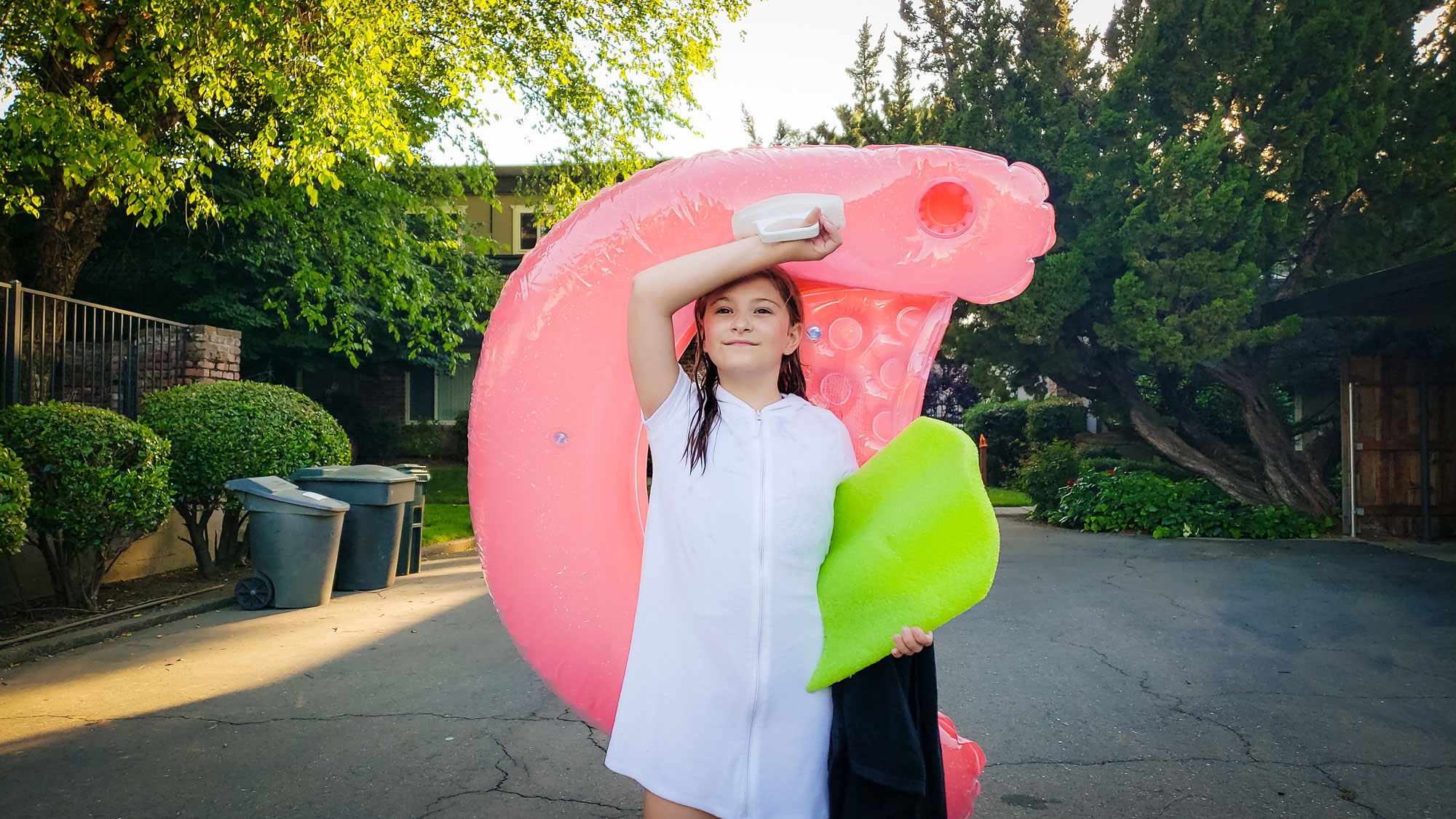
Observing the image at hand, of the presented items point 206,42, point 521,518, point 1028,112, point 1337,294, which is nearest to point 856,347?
point 521,518

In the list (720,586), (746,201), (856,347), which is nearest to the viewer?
(720,586)


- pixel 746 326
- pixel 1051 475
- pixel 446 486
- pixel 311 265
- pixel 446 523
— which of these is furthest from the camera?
pixel 446 486

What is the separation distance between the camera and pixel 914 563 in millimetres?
1812

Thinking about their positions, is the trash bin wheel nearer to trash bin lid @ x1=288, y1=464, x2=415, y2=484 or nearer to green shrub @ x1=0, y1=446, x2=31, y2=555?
trash bin lid @ x1=288, y1=464, x2=415, y2=484

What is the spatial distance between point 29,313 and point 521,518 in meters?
7.52

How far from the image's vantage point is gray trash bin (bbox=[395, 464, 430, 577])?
8586 millimetres

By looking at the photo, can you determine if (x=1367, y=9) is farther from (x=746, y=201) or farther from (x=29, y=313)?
(x=29, y=313)

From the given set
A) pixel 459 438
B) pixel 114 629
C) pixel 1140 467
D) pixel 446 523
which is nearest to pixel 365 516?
pixel 114 629

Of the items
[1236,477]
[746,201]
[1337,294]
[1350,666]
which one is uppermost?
[1337,294]

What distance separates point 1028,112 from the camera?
12.3m

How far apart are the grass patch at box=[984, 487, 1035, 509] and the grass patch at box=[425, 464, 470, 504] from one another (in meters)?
9.30

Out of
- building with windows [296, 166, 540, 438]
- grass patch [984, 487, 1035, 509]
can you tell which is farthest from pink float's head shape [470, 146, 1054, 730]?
building with windows [296, 166, 540, 438]

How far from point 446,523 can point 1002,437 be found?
11.8m

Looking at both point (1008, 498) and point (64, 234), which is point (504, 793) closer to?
point (64, 234)
